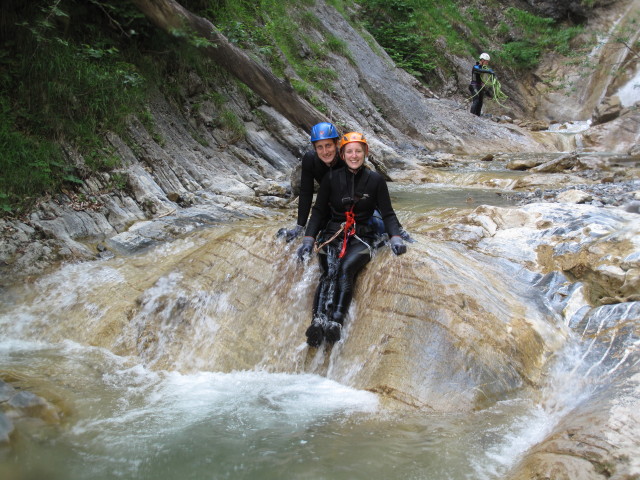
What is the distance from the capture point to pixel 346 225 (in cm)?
470

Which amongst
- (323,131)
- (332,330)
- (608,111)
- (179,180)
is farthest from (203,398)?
(608,111)

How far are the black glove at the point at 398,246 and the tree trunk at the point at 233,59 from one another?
17.7 ft

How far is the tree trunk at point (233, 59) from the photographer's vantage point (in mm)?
8180

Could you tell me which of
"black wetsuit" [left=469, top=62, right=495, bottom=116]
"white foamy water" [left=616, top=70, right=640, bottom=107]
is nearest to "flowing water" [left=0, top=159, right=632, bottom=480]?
"black wetsuit" [left=469, top=62, right=495, bottom=116]

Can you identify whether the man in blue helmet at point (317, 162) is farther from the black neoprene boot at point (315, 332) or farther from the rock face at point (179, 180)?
the rock face at point (179, 180)

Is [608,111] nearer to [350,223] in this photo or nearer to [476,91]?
[476,91]

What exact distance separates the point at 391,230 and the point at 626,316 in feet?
6.89

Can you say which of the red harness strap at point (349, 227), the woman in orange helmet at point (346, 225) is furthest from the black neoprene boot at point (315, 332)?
the red harness strap at point (349, 227)

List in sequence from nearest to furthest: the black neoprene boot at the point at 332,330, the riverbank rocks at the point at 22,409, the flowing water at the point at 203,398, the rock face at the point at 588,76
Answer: the flowing water at the point at 203,398
the riverbank rocks at the point at 22,409
the black neoprene boot at the point at 332,330
the rock face at the point at 588,76

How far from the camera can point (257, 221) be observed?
750 centimetres

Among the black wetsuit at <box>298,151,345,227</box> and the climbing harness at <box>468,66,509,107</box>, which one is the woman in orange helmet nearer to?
the black wetsuit at <box>298,151,345,227</box>

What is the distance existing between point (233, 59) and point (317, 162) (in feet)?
16.4

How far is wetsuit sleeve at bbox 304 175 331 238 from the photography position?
4.81 metres

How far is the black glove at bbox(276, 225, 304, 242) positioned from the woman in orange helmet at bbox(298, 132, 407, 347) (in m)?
0.36
